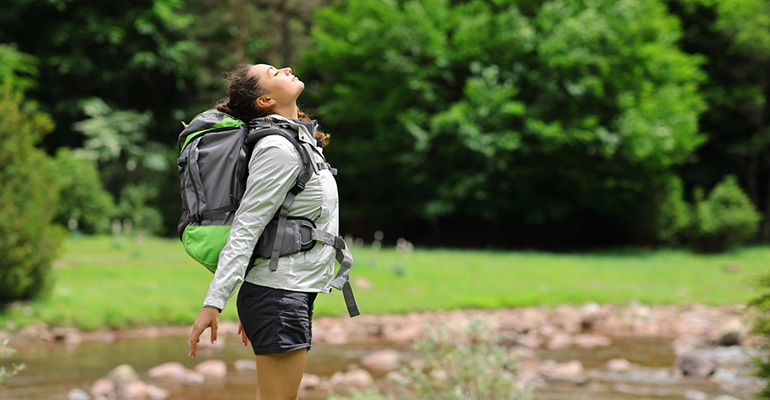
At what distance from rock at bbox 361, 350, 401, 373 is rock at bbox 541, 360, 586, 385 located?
1594mm

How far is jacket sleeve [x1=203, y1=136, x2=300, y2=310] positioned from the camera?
250cm

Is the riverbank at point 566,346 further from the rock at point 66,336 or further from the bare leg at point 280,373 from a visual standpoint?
the bare leg at point 280,373

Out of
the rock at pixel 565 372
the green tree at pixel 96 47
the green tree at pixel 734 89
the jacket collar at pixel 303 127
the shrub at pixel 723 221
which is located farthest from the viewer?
the green tree at pixel 734 89

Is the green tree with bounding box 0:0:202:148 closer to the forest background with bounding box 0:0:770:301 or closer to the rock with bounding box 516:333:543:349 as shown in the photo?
the forest background with bounding box 0:0:770:301

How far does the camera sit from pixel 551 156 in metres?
22.5

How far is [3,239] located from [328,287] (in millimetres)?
7116

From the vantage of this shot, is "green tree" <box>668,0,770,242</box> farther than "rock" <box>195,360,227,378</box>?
Yes

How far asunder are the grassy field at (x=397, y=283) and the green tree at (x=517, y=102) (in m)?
4.11

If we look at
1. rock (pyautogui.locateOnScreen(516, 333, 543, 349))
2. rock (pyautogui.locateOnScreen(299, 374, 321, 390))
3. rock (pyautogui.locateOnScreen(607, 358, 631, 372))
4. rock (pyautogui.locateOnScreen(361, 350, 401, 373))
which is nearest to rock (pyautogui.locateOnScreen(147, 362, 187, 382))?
rock (pyautogui.locateOnScreen(299, 374, 321, 390))

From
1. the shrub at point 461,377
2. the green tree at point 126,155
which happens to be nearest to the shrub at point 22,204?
the shrub at point 461,377

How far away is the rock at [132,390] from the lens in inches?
249

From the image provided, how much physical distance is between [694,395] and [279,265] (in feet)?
18.1

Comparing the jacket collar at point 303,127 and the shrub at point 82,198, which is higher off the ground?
the shrub at point 82,198

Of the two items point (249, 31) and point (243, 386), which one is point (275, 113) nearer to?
point (243, 386)
